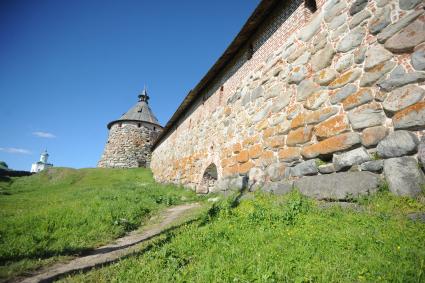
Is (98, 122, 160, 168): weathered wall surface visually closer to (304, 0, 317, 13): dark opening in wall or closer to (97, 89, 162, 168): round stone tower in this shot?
(97, 89, 162, 168): round stone tower

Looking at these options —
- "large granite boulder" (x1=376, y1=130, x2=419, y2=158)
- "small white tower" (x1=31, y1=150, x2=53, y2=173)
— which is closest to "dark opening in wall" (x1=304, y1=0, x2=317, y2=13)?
"large granite boulder" (x1=376, y1=130, x2=419, y2=158)

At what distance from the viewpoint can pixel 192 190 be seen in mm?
9602

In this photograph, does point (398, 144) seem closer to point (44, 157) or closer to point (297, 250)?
point (297, 250)

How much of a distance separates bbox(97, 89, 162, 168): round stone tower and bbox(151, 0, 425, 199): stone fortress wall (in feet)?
72.4

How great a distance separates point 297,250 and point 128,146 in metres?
27.3

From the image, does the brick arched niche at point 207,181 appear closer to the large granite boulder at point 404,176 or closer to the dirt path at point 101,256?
the dirt path at point 101,256

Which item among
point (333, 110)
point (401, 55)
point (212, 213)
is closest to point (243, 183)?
point (212, 213)

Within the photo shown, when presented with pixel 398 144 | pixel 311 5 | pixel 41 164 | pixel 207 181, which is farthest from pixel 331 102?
pixel 41 164

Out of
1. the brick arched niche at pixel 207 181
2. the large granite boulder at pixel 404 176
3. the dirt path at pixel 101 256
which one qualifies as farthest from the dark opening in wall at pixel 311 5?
the brick arched niche at pixel 207 181

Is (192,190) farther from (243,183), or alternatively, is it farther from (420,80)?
(420,80)

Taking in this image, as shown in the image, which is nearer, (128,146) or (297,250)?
(297,250)

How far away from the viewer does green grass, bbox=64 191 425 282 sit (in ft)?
6.74

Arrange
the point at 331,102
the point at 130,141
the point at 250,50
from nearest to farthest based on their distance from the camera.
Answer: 1. the point at 331,102
2. the point at 250,50
3. the point at 130,141

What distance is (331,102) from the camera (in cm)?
410
